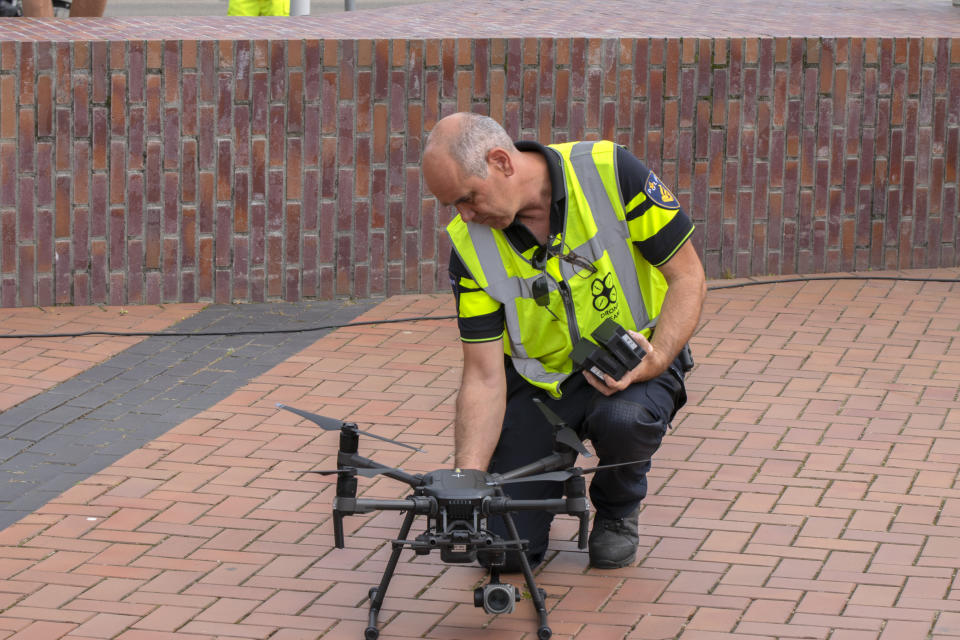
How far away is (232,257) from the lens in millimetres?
7203

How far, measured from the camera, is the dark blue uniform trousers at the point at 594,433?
13.8 feet

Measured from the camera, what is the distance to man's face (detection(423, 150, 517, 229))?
3.89 meters

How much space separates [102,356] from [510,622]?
2970 mm

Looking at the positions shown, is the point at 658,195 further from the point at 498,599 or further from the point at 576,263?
the point at 498,599

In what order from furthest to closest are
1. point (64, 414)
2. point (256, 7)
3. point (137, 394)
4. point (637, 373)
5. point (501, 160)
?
point (256, 7) < point (137, 394) < point (64, 414) < point (637, 373) < point (501, 160)

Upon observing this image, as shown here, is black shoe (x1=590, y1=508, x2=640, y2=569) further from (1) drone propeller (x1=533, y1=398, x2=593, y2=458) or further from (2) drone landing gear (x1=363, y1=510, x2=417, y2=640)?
(2) drone landing gear (x1=363, y1=510, x2=417, y2=640)

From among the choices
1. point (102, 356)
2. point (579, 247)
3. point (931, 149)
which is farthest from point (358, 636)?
point (931, 149)

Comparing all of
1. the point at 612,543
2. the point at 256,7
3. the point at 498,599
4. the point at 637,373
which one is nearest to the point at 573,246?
the point at 637,373

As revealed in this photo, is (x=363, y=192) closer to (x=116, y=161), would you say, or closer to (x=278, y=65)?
(x=278, y=65)

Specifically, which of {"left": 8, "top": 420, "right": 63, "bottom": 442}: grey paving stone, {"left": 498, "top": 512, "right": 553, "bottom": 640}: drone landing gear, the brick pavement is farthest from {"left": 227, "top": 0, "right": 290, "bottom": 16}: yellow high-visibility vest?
{"left": 498, "top": 512, "right": 553, "bottom": 640}: drone landing gear

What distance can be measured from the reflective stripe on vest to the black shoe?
1.92 ft

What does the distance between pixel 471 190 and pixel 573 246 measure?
1.37ft

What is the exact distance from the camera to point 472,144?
12.8ft

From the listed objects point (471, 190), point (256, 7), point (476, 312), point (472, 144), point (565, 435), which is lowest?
point (565, 435)
